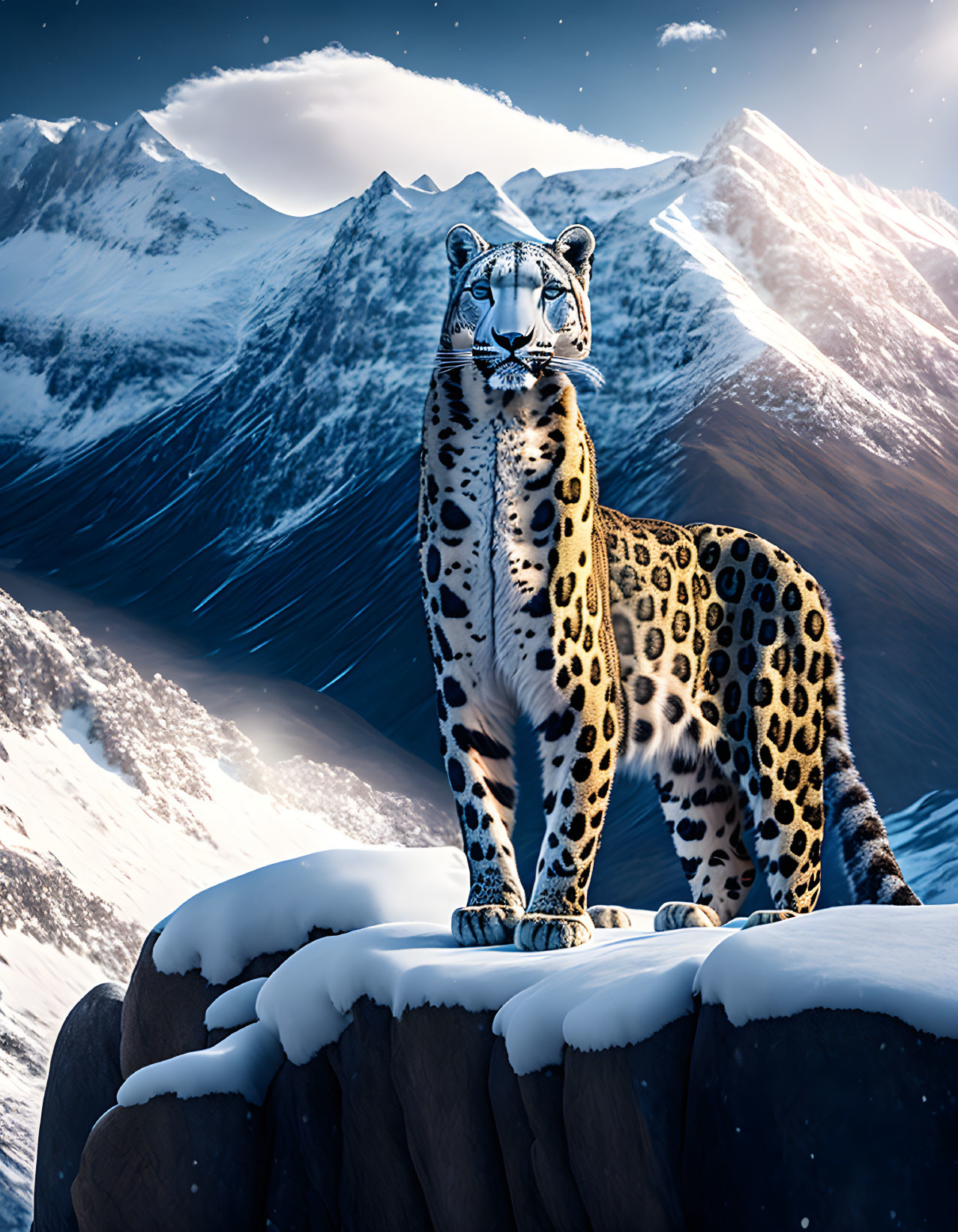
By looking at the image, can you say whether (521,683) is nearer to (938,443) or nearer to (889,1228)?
(889,1228)

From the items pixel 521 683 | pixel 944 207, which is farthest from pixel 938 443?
pixel 521 683

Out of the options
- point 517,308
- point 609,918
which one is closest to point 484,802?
point 609,918

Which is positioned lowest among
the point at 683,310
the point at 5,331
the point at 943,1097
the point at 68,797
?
the point at 68,797

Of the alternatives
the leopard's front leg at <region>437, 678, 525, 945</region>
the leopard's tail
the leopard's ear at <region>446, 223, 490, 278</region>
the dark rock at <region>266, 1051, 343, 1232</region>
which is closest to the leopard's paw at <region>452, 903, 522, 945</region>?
the leopard's front leg at <region>437, 678, 525, 945</region>

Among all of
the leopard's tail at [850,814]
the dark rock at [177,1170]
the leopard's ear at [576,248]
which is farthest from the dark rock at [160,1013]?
the leopard's ear at [576,248]

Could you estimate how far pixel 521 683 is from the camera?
3.00 meters

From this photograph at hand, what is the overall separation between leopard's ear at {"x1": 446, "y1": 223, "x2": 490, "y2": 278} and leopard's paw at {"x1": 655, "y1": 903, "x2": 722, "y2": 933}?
1833mm

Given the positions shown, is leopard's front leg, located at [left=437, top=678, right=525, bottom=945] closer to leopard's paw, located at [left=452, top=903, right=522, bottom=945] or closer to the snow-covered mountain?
leopard's paw, located at [left=452, top=903, right=522, bottom=945]

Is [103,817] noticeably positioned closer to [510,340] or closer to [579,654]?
[579,654]

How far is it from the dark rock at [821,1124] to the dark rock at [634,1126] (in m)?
0.03

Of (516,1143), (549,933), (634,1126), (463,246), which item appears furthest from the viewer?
(463,246)

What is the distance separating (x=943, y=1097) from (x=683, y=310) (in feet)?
34.1

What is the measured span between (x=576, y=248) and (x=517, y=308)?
38 cm

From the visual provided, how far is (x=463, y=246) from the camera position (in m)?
3.28
